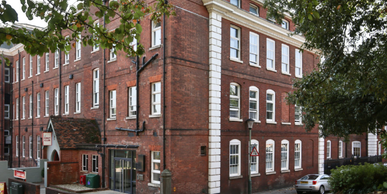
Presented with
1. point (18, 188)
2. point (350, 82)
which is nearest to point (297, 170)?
point (350, 82)

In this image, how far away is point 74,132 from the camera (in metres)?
24.5

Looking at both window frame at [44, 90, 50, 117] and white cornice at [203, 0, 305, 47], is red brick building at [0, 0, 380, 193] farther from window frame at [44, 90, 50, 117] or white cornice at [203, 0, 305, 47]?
window frame at [44, 90, 50, 117]

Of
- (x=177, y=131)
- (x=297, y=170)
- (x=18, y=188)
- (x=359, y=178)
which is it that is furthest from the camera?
(x=297, y=170)

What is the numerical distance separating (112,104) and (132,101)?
228cm

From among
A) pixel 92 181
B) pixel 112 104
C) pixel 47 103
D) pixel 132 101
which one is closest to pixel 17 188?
pixel 92 181

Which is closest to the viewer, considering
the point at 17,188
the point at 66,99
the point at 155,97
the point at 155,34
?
the point at 17,188

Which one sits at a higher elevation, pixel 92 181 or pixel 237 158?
pixel 237 158

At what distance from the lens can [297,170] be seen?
89.2 ft

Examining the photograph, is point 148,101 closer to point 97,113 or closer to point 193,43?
point 193,43

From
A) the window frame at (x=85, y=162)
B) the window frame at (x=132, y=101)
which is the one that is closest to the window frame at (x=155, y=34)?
the window frame at (x=132, y=101)

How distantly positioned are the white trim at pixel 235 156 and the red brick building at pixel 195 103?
0.09 metres

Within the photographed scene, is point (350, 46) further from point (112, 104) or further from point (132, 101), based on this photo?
point (112, 104)

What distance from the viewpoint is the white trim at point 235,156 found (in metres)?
21.6

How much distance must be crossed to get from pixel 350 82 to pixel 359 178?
4.68m
